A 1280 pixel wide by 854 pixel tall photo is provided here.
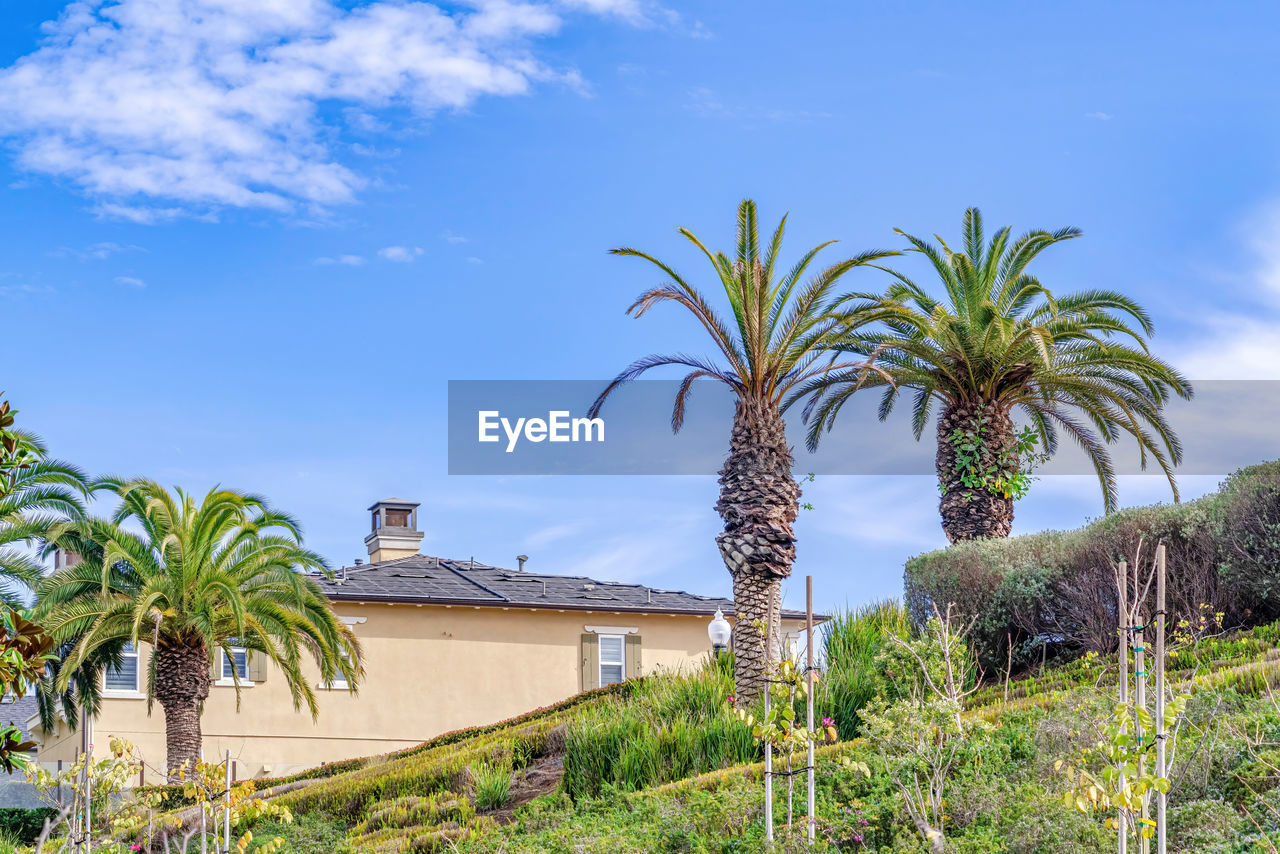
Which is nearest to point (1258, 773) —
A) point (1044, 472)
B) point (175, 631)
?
point (1044, 472)

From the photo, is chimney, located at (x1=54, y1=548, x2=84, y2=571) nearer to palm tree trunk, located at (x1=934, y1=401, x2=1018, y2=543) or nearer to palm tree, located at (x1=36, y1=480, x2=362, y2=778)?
palm tree, located at (x1=36, y1=480, x2=362, y2=778)

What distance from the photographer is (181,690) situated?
22.2m

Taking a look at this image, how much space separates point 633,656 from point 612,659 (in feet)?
1.82

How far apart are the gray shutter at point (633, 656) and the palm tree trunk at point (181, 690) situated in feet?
38.5

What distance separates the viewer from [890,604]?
18.7 m

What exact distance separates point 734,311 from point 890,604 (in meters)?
5.16

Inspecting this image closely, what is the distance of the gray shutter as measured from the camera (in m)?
31.2

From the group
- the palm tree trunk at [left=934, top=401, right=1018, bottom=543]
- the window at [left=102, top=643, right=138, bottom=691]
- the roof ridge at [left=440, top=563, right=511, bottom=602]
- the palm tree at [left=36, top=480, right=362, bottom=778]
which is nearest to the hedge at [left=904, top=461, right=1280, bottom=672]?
the palm tree trunk at [left=934, top=401, right=1018, bottom=543]

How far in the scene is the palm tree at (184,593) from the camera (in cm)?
2161

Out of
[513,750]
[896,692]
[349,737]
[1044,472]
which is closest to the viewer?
[896,692]

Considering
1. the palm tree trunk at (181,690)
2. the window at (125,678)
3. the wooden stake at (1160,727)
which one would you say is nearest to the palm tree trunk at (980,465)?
the wooden stake at (1160,727)

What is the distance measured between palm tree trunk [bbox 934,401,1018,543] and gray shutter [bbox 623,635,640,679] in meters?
12.4

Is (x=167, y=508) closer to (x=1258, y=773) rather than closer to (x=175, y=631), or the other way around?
(x=175, y=631)

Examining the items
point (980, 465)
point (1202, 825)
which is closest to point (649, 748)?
point (1202, 825)
